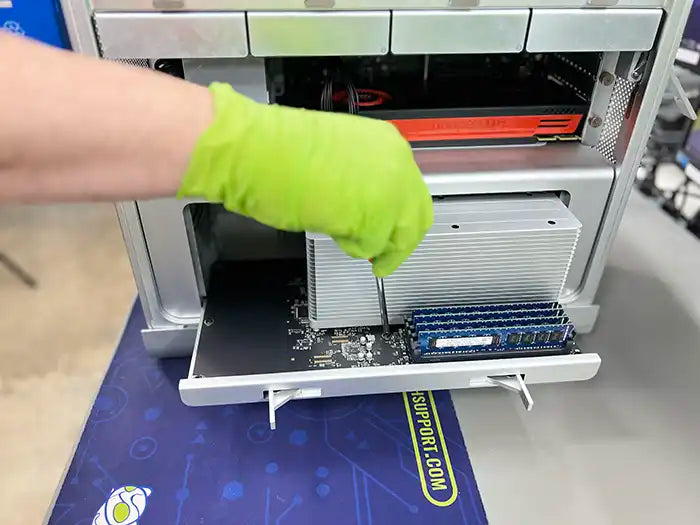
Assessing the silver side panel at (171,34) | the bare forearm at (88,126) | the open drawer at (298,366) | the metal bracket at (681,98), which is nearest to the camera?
the bare forearm at (88,126)

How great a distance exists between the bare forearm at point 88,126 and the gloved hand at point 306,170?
0.08 ft

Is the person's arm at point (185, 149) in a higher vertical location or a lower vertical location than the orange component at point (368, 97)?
higher

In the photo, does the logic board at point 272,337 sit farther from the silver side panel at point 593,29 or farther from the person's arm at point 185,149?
the silver side panel at point 593,29

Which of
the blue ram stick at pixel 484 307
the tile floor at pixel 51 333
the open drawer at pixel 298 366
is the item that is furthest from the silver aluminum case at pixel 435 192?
the tile floor at pixel 51 333

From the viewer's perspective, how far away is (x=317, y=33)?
0.87 metres

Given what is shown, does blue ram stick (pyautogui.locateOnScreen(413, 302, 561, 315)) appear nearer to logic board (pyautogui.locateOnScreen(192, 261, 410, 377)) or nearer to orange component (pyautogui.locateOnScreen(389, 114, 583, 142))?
logic board (pyautogui.locateOnScreen(192, 261, 410, 377))

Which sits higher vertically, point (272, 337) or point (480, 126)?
point (480, 126)

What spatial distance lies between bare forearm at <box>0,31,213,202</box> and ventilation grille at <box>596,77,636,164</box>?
81 centimetres

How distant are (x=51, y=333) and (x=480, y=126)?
1072mm

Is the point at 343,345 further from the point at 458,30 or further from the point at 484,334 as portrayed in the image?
the point at 458,30

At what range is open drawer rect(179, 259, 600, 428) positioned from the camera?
0.94 meters

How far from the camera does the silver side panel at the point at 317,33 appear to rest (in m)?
0.86

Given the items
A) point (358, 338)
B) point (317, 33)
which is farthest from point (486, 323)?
point (317, 33)

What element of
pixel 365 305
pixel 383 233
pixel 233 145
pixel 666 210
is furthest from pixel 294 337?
pixel 666 210
